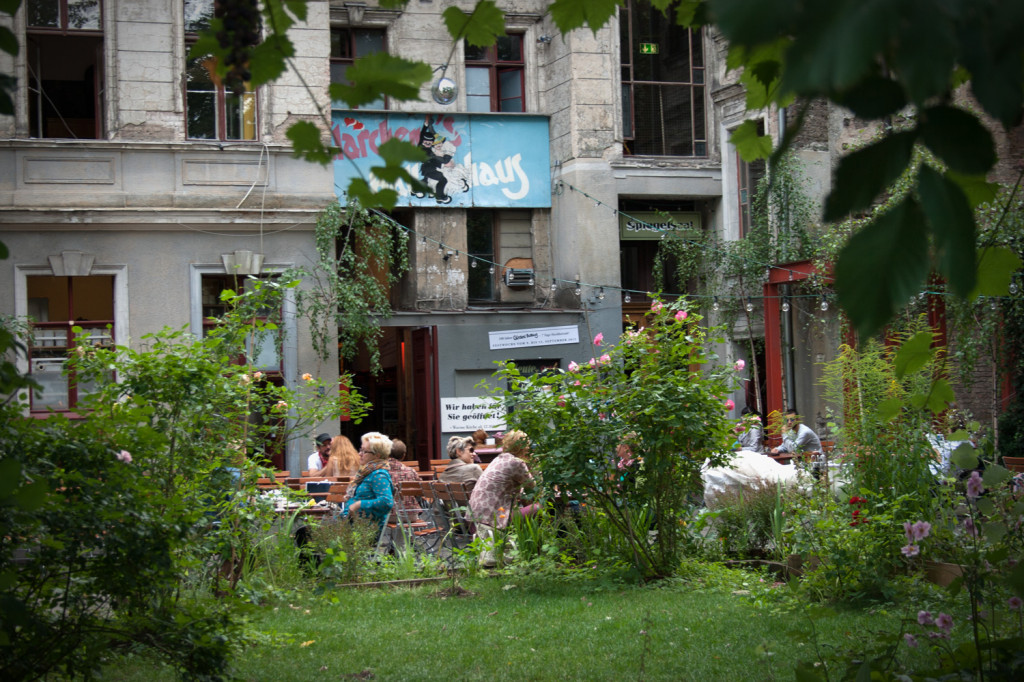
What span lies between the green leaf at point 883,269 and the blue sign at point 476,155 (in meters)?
19.7

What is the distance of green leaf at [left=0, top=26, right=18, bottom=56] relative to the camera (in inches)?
88.5

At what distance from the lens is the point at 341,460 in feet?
43.0

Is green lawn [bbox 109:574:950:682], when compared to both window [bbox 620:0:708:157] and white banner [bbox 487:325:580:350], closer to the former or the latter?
white banner [bbox 487:325:580:350]

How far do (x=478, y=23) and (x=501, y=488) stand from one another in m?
7.06

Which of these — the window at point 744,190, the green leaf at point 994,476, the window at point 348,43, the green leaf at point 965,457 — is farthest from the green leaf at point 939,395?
the window at point 348,43

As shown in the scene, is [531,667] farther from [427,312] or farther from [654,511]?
[427,312]

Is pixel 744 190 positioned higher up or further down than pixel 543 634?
higher up

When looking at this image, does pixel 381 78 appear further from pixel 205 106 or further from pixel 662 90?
pixel 662 90

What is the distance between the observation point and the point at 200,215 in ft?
56.9

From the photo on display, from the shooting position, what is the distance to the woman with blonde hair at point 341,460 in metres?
13.0

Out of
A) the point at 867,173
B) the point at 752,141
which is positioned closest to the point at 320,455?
the point at 752,141

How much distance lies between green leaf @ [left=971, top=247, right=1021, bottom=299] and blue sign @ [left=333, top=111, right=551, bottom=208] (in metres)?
18.7

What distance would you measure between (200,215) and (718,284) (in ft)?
34.3

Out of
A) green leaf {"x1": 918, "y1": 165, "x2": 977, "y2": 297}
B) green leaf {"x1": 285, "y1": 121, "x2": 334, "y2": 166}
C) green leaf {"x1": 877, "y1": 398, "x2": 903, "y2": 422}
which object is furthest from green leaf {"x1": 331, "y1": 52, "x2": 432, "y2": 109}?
green leaf {"x1": 877, "y1": 398, "x2": 903, "y2": 422}
